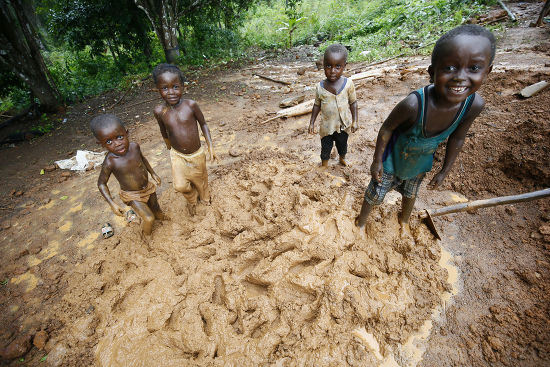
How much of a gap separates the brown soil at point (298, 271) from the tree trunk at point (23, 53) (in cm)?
461

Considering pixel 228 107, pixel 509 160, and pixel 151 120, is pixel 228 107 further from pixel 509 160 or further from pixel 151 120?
pixel 509 160

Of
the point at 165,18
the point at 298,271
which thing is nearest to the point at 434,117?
the point at 298,271

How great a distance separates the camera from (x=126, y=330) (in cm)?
202

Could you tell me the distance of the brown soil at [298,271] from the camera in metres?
1.78

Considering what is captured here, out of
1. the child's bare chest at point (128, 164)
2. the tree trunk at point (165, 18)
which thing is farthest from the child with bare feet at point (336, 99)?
the tree trunk at point (165, 18)

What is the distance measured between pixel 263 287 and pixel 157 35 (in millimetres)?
11120

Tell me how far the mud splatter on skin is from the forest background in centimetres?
607

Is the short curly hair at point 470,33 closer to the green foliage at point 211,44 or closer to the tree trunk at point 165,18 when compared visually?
the tree trunk at point 165,18

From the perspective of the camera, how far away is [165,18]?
345 inches

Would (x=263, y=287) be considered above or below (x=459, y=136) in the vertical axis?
below

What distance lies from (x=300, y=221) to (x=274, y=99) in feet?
14.3

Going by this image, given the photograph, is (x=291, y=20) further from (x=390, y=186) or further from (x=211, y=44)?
(x=390, y=186)

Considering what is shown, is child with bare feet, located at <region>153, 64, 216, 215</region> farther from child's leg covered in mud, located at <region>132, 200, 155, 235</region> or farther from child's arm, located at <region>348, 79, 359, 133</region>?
child's arm, located at <region>348, 79, 359, 133</region>

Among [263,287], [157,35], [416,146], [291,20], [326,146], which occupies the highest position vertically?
[291,20]
